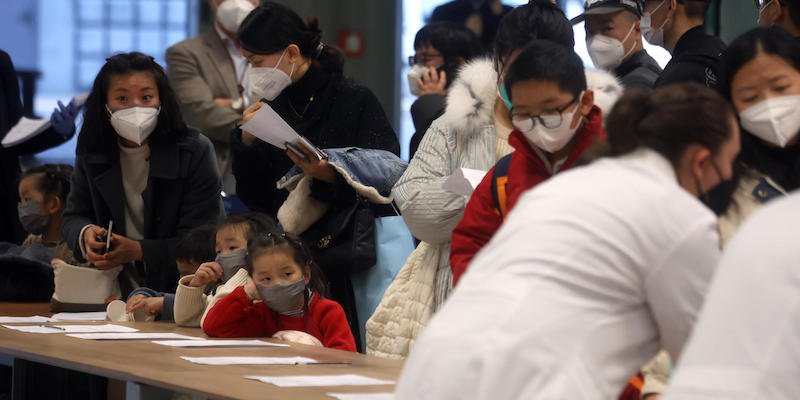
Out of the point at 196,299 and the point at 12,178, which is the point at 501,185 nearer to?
the point at 196,299

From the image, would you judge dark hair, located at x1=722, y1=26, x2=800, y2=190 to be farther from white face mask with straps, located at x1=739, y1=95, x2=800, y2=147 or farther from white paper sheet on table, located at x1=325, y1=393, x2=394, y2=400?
white paper sheet on table, located at x1=325, y1=393, x2=394, y2=400

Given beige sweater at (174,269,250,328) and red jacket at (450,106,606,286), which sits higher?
red jacket at (450,106,606,286)

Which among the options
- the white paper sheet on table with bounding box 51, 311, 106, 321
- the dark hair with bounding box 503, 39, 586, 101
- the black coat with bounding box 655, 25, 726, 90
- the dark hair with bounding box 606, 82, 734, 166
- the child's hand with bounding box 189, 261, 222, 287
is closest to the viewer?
the dark hair with bounding box 606, 82, 734, 166

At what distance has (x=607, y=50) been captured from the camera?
4043mm

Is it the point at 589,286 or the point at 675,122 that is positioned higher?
the point at 675,122

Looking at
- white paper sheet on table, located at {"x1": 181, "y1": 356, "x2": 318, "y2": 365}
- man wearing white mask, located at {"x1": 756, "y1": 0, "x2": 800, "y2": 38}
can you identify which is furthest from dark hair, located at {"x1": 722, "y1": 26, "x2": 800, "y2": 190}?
white paper sheet on table, located at {"x1": 181, "y1": 356, "x2": 318, "y2": 365}

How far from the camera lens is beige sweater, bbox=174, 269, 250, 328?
13.2 ft

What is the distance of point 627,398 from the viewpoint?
2385mm

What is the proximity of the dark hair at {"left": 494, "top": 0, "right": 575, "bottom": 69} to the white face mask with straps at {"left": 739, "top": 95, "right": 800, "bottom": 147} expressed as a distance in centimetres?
74

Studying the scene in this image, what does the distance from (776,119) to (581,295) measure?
1.30m

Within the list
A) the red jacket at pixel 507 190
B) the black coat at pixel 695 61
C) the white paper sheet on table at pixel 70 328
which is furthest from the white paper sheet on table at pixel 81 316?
the black coat at pixel 695 61

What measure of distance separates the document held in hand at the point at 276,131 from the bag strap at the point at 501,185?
113 cm

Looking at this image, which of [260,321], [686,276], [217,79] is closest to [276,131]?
[260,321]

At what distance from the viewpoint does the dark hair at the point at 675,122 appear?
183 cm
